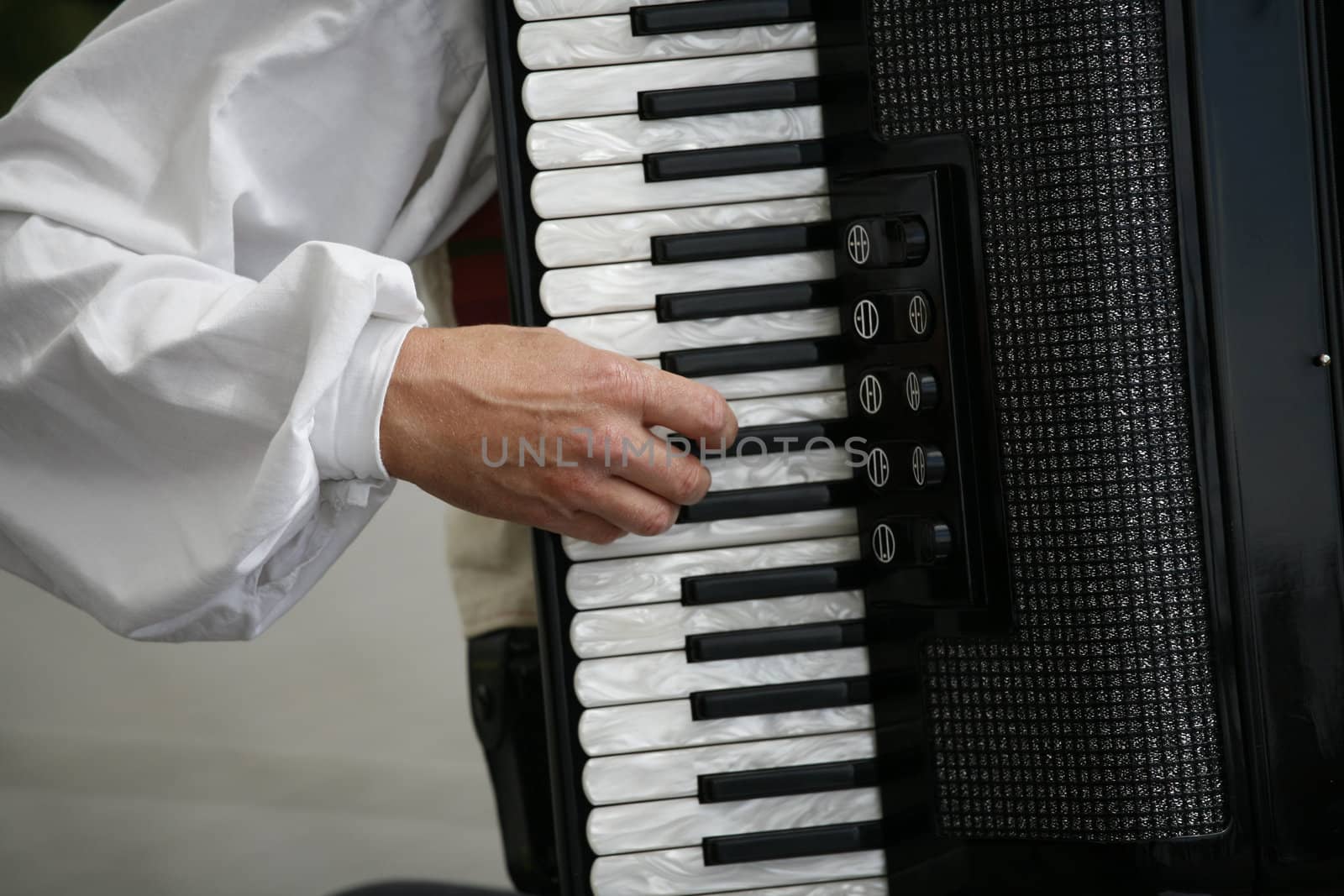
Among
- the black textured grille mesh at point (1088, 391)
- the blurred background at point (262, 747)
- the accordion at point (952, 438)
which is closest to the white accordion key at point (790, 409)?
the accordion at point (952, 438)

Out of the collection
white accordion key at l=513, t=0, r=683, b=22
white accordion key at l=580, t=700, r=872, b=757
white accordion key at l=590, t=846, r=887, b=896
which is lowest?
white accordion key at l=590, t=846, r=887, b=896

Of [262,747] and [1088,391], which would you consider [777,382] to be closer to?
[1088,391]

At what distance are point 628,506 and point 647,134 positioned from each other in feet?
0.73

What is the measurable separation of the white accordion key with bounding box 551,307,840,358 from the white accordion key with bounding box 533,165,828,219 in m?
0.07

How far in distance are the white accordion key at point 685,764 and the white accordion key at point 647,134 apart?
361mm

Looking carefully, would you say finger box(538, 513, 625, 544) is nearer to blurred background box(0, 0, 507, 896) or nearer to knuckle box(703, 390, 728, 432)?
knuckle box(703, 390, 728, 432)

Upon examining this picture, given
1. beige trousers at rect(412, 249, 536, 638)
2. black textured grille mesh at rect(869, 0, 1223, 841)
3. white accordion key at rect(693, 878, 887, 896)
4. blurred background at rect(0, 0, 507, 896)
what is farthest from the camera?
blurred background at rect(0, 0, 507, 896)

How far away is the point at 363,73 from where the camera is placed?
781 mm

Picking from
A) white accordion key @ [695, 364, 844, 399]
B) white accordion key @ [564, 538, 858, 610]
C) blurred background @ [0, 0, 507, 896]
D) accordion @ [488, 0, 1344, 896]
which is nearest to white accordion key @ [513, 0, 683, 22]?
accordion @ [488, 0, 1344, 896]

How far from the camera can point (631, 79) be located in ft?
2.31

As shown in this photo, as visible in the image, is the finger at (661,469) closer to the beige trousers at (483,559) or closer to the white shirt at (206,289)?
the white shirt at (206,289)

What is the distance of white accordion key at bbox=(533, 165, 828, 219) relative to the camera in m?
0.70

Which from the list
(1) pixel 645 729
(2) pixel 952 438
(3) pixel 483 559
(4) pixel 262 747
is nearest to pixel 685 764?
(1) pixel 645 729

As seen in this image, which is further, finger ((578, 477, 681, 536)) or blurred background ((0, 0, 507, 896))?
blurred background ((0, 0, 507, 896))
